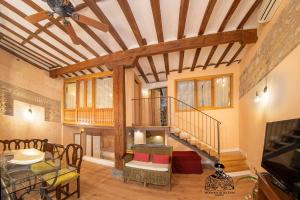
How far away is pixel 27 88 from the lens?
5543mm

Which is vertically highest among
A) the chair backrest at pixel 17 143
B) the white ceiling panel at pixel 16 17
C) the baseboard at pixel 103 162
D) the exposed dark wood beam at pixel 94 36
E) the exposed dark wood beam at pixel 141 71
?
the white ceiling panel at pixel 16 17

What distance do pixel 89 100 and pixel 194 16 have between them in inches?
190

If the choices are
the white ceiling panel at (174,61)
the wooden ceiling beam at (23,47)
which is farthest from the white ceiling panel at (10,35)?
the white ceiling panel at (174,61)

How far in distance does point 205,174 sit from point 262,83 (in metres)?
2.78

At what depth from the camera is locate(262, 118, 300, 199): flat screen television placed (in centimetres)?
144

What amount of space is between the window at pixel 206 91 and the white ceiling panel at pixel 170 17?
9.22 feet

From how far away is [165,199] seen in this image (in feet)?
10.3

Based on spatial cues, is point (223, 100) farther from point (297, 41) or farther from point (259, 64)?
point (297, 41)

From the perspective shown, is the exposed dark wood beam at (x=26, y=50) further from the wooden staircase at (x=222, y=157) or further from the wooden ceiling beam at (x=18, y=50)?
the wooden staircase at (x=222, y=157)

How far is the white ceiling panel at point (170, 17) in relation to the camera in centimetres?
294

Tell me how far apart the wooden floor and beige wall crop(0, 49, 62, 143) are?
2.74 m

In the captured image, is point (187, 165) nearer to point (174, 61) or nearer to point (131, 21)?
point (174, 61)

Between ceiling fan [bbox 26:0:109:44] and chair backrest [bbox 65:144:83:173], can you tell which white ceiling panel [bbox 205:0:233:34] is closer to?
ceiling fan [bbox 26:0:109:44]

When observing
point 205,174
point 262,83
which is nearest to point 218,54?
point 262,83
